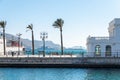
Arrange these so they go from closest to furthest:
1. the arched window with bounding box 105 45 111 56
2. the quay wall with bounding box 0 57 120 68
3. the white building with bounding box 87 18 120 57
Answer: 1. the quay wall with bounding box 0 57 120 68
2. the arched window with bounding box 105 45 111 56
3. the white building with bounding box 87 18 120 57

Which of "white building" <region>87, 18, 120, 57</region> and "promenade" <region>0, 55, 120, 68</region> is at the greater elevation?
"white building" <region>87, 18, 120, 57</region>

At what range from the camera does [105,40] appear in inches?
2997

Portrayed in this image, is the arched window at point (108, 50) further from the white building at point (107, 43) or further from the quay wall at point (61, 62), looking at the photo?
the quay wall at point (61, 62)

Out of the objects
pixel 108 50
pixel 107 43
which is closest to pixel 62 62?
pixel 108 50

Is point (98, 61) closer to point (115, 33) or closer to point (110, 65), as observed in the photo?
point (110, 65)

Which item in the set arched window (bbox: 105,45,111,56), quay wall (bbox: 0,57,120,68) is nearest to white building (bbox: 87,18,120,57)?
arched window (bbox: 105,45,111,56)

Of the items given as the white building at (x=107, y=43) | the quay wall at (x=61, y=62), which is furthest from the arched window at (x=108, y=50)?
the quay wall at (x=61, y=62)

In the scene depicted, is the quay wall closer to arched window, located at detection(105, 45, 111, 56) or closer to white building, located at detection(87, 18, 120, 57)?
arched window, located at detection(105, 45, 111, 56)

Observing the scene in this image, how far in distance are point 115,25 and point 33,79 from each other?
3116 cm

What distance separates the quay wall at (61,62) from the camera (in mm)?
67062

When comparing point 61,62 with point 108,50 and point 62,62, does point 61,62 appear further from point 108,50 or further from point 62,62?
point 108,50

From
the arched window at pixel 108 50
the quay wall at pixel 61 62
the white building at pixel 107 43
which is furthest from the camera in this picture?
the white building at pixel 107 43

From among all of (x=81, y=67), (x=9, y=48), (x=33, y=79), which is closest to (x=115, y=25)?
(x=81, y=67)

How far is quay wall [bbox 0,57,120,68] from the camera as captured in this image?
220ft
